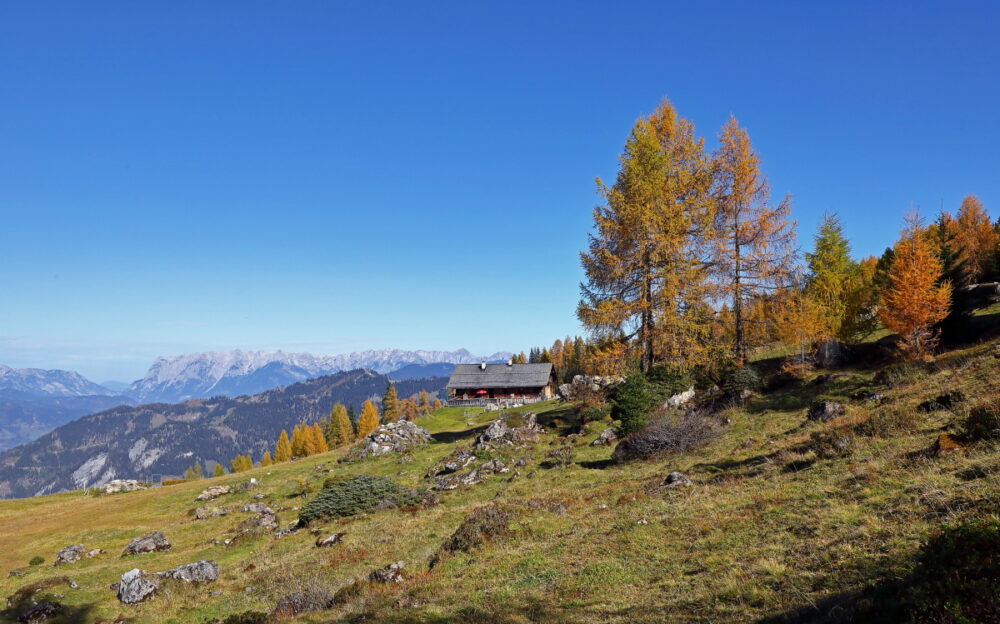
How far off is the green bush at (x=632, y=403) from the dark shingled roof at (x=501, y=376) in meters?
41.6

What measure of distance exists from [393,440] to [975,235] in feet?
225

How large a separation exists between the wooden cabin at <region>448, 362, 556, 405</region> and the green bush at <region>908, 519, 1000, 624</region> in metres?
61.5

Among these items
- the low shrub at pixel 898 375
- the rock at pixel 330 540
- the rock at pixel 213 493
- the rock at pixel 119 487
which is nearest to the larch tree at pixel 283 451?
the rock at pixel 119 487

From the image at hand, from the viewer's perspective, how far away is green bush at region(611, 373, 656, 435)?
2556 cm

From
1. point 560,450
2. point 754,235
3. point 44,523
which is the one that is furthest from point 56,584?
point 754,235

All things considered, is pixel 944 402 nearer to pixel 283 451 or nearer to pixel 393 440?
pixel 393 440

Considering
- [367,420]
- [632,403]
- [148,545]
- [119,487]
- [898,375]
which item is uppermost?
[898,375]

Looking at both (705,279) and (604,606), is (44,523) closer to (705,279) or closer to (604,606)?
(604,606)

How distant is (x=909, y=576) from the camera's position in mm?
6129

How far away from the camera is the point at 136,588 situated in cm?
1532

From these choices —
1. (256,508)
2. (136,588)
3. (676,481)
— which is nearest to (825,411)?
(676,481)

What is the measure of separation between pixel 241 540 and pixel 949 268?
138ft

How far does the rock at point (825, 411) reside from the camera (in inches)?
769

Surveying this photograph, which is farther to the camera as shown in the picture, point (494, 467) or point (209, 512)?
point (209, 512)
